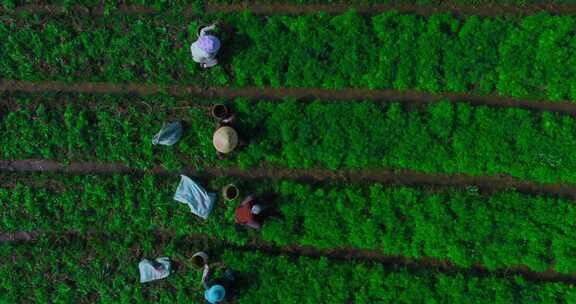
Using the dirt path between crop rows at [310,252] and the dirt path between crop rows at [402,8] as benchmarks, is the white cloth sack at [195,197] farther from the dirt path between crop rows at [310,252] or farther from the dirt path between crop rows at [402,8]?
the dirt path between crop rows at [402,8]

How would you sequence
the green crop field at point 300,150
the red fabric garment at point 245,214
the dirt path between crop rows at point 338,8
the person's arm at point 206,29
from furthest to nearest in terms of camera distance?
the person's arm at point 206,29 → the dirt path between crop rows at point 338,8 → the green crop field at point 300,150 → the red fabric garment at point 245,214

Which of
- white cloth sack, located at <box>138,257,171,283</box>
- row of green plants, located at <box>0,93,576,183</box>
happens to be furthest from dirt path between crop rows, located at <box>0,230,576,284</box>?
row of green plants, located at <box>0,93,576,183</box>

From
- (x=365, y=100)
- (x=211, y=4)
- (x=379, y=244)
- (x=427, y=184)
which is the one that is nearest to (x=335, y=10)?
(x=365, y=100)

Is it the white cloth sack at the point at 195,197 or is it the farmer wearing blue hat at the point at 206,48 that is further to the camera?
the white cloth sack at the point at 195,197

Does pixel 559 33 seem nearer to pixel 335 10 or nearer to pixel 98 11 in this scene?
pixel 335 10

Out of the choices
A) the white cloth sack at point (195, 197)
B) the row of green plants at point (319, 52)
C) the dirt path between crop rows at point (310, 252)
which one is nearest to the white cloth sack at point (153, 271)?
the dirt path between crop rows at point (310, 252)

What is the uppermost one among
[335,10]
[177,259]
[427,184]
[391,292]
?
[335,10]
